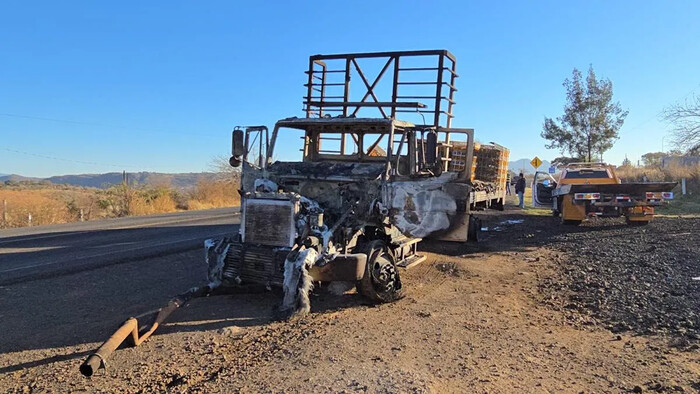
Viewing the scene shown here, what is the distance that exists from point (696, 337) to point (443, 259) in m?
5.00

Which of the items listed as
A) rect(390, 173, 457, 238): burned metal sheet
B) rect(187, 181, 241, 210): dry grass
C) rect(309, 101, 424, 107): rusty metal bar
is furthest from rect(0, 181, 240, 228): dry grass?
rect(390, 173, 457, 238): burned metal sheet

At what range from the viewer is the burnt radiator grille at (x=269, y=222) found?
5.71 m

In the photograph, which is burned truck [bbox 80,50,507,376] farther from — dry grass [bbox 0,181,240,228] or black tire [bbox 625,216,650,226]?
dry grass [bbox 0,181,240,228]

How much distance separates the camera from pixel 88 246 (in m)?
11.5

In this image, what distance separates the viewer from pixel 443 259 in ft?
31.2

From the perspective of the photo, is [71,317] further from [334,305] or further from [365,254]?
[365,254]

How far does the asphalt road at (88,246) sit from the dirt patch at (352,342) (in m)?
1.34

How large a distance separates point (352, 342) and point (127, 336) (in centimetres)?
205

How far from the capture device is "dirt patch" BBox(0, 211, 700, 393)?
151 inches

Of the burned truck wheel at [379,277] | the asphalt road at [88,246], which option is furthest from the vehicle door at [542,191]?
the burned truck wheel at [379,277]

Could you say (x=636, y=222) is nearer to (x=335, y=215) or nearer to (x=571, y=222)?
(x=571, y=222)

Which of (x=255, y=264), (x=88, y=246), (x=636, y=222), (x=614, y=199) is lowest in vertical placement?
(x=88, y=246)

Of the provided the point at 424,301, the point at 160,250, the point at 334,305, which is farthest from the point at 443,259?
the point at 160,250

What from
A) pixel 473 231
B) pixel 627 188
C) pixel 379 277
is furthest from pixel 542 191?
pixel 379 277
